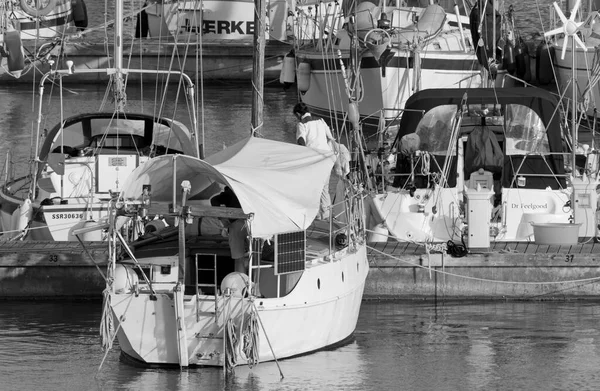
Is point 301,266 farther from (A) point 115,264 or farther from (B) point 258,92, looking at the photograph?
(B) point 258,92

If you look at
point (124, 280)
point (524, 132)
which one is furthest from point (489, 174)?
point (124, 280)

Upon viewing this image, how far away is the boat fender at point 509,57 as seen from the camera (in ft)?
139

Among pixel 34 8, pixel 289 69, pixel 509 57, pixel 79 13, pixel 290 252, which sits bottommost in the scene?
pixel 289 69

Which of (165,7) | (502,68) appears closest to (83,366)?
(502,68)

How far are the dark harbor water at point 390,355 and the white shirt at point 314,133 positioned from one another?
7.59 ft

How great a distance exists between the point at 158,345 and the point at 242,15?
33.5m

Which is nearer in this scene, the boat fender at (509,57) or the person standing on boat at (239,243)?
the person standing on boat at (239,243)

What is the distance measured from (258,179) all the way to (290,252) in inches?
35.4

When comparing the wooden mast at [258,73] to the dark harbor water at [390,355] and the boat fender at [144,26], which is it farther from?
the boat fender at [144,26]

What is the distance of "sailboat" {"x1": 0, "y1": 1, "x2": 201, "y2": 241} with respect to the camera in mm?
21578

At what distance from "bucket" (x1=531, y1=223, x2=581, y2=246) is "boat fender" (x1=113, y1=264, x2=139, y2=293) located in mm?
6891

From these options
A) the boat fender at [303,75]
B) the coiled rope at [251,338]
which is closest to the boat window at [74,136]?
the coiled rope at [251,338]

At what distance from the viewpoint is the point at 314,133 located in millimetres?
20500

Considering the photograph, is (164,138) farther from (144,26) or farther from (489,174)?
(144,26)
